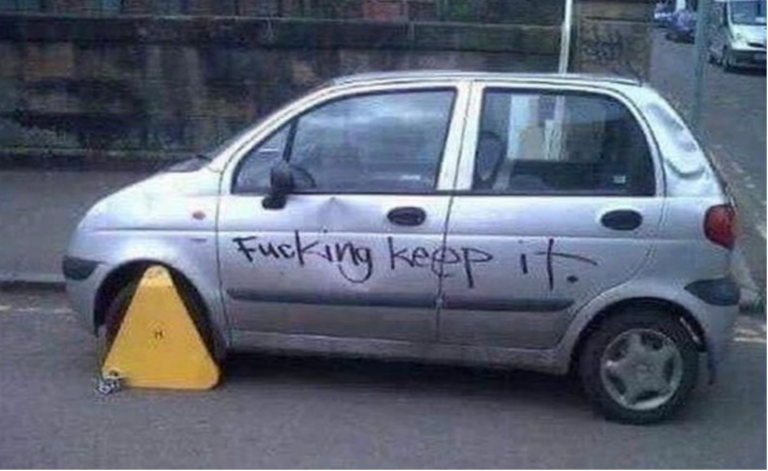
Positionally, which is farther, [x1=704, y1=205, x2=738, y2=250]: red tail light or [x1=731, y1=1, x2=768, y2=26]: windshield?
[x1=731, y1=1, x2=768, y2=26]: windshield

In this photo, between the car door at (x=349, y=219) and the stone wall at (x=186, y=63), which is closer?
the car door at (x=349, y=219)

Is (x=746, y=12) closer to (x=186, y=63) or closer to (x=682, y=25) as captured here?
(x=682, y=25)

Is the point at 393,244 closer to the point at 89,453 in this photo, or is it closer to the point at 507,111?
the point at 507,111

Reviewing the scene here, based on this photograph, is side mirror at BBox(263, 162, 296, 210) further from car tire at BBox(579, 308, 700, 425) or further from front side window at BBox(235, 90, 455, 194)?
car tire at BBox(579, 308, 700, 425)

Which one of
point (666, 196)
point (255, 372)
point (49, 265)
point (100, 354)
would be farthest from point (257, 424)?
point (49, 265)

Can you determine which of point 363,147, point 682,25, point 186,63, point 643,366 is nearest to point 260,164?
point 363,147

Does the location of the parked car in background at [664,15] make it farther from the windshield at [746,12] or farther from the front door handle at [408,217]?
the windshield at [746,12]

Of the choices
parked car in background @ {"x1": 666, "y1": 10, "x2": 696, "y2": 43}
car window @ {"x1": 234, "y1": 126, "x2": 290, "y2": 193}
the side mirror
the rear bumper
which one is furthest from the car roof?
parked car in background @ {"x1": 666, "y1": 10, "x2": 696, "y2": 43}

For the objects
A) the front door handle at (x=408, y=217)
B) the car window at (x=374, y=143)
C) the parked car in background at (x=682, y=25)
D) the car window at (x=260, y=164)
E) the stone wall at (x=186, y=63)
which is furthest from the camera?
the parked car in background at (x=682, y=25)

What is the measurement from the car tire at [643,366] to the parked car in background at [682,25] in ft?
27.5

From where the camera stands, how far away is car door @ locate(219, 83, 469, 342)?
551 centimetres

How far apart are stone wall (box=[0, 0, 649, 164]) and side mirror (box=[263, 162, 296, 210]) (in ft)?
19.6

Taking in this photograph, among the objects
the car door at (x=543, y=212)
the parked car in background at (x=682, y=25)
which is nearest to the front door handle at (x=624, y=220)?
the car door at (x=543, y=212)

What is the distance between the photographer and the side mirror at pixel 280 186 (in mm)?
5555
